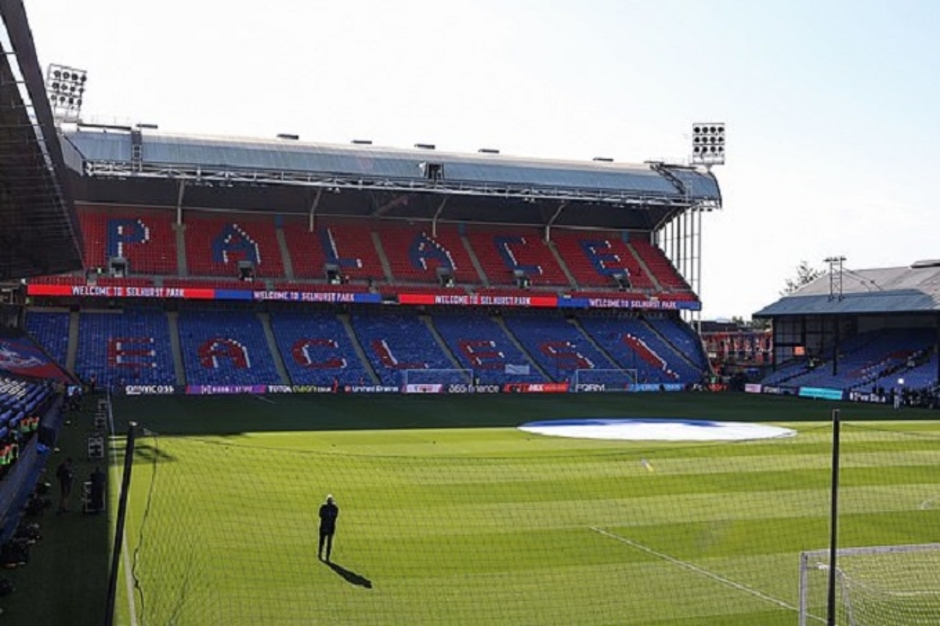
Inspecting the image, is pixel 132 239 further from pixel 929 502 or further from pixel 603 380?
pixel 929 502

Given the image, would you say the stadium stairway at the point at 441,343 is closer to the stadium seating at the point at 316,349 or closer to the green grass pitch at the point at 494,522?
the stadium seating at the point at 316,349

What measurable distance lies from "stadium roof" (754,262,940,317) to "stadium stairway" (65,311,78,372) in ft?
152

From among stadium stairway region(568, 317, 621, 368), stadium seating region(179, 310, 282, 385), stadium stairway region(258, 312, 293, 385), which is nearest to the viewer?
stadium seating region(179, 310, 282, 385)

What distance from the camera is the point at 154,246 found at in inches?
2292

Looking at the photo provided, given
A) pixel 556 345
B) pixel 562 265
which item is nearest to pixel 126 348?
pixel 556 345

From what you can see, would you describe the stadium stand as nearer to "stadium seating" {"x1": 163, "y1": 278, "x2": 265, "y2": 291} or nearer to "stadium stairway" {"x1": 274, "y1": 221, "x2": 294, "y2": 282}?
"stadium stairway" {"x1": 274, "y1": 221, "x2": 294, "y2": 282}

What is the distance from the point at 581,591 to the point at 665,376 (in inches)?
1887

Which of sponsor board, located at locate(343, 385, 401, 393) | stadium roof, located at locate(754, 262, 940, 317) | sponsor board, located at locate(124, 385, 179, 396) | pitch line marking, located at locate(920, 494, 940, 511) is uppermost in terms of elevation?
stadium roof, located at locate(754, 262, 940, 317)

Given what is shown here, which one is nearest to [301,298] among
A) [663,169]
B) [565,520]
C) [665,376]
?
[665,376]

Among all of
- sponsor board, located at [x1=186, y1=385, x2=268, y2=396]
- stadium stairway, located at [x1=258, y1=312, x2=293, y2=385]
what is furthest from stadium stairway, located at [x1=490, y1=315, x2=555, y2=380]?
sponsor board, located at [x1=186, y1=385, x2=268, y2=396]

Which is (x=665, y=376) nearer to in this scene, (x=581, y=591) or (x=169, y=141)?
(x=169, y=141)

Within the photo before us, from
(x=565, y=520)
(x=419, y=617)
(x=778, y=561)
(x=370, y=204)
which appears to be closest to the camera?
(x=419, y=617)

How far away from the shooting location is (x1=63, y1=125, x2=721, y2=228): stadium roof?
5609cm

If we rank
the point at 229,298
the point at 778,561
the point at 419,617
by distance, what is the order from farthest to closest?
the point at 229,298 → the point at 778,561 → the point at 419,617
